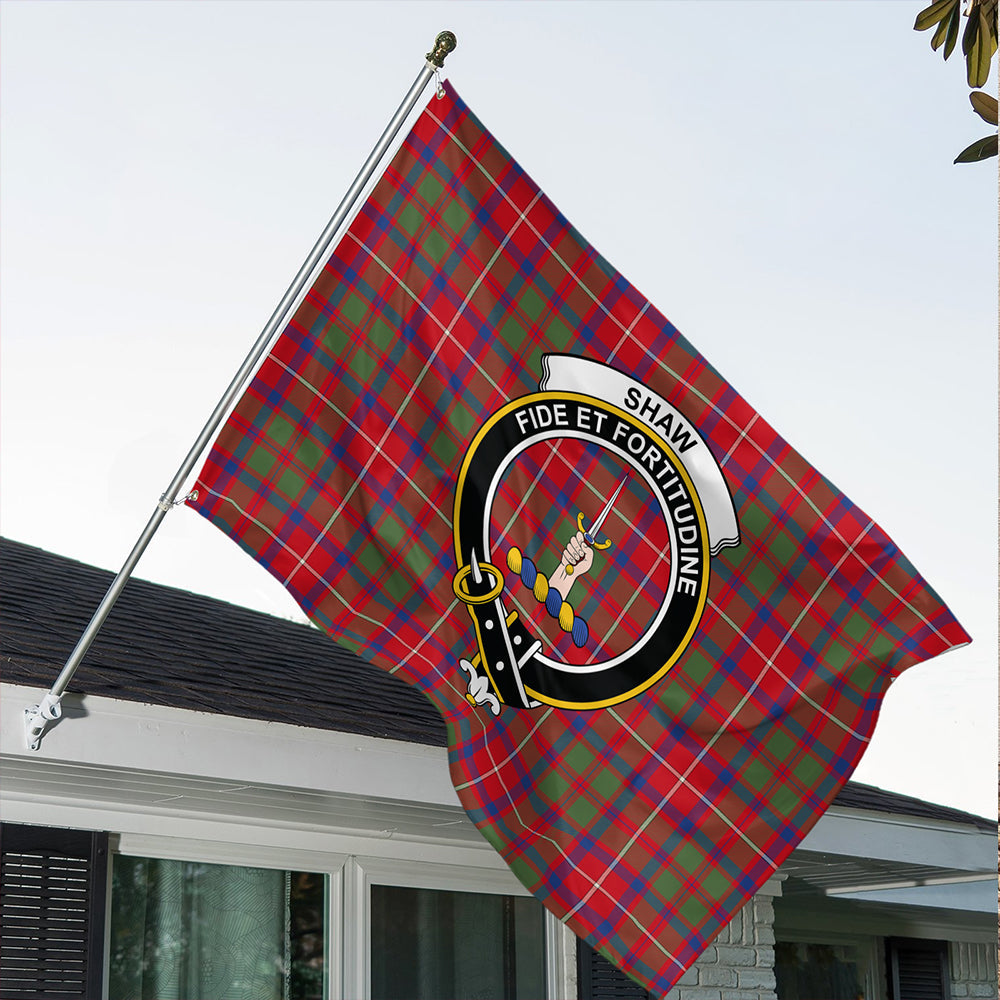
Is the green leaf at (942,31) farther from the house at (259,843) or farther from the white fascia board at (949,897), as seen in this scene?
the white fascia board at (949,897)

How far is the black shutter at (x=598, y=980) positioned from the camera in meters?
6.72

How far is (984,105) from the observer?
410 cm

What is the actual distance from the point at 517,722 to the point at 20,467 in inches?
Result: 1314

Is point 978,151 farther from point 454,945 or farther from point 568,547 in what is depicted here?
point 454,945

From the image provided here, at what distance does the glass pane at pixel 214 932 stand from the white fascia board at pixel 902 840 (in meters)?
2.49

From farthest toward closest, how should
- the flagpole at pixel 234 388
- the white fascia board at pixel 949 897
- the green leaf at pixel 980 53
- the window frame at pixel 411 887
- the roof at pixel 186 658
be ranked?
the white fascia board at pixel 949 897 < the window frame at pixel 411 887 < the roof at pixel 186 658 < the green leaf at pixel 980 53 < the flagpole at pixel 234 388

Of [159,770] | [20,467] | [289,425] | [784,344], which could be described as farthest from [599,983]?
[20,467]

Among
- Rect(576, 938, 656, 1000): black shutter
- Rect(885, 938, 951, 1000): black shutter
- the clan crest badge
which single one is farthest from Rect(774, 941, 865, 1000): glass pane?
the clan crest badge

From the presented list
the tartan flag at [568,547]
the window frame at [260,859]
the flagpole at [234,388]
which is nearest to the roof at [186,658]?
the flagpole at [234,388]

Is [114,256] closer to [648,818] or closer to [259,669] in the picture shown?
[259,669]

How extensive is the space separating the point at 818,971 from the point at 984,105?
7.90m

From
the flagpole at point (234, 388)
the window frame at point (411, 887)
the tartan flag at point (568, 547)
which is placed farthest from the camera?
the window frame at point (411, 887)

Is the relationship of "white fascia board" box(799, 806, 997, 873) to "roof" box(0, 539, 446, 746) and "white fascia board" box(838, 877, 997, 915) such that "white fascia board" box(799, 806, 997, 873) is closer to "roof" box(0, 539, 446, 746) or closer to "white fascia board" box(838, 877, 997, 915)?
"white fascia board" box(838, 877, 997, 915)

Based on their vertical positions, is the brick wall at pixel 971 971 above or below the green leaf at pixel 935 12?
below
